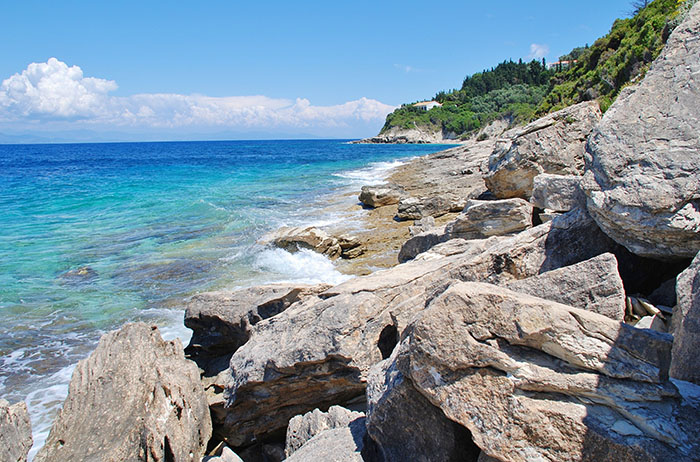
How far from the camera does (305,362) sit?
605 centimetres

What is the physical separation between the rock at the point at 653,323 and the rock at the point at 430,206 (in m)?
14.5

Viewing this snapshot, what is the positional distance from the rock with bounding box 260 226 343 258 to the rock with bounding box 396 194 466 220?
5174 mm

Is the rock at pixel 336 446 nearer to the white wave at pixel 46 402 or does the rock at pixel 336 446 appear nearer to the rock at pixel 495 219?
the white wave at pixel 46 402

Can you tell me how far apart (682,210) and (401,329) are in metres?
3.31

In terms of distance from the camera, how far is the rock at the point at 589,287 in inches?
172

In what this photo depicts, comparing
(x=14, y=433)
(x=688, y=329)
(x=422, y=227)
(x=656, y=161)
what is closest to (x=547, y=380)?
(x=688, y=329)

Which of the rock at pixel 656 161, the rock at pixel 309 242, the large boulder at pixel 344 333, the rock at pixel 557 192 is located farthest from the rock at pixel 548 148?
the rock at pixel 309 242

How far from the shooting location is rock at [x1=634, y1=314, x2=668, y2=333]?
4.73m

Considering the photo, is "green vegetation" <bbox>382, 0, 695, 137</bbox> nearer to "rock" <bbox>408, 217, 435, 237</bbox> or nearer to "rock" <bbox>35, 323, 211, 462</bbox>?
"rock" <bbox>408, 217, 435, 237</bbox>

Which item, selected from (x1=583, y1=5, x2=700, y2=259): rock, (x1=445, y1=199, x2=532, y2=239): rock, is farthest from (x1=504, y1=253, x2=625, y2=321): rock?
(x1=445, y1=199, x2=532, y2=239): rock

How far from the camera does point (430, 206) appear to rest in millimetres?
19719

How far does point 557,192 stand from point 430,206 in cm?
1220

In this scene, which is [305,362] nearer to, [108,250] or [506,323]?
[506,323]

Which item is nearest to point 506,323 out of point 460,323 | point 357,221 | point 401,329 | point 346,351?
point 460,323
